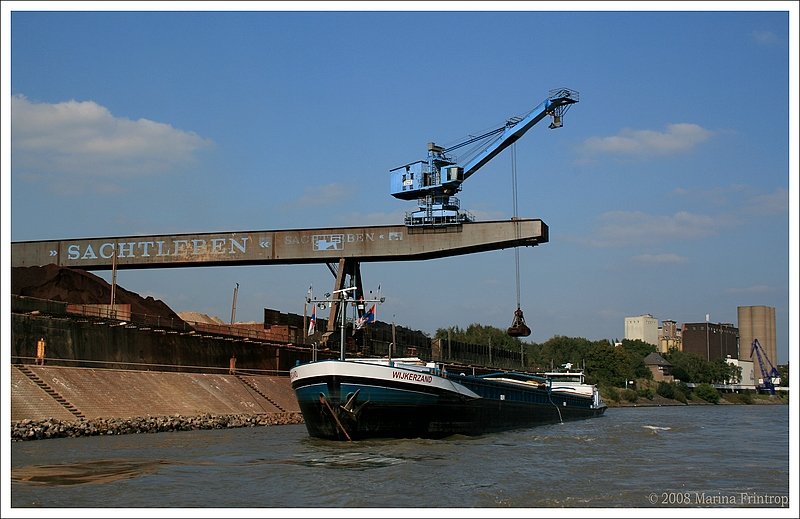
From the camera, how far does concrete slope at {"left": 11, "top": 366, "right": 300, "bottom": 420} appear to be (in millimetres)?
31609

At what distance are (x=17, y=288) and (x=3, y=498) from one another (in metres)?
43.8

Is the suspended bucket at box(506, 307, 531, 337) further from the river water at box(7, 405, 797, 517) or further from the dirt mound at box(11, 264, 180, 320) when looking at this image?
the dirt mound at box(11, 264, 180, 320)

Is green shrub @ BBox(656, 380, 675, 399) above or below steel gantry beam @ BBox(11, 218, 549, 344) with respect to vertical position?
below

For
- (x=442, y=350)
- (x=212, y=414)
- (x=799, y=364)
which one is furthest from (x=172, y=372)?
(x=442, y=350)

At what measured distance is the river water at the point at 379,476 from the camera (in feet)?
54.5

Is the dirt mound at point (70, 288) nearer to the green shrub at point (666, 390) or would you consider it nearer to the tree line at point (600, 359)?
the tree line at point (600, 359)

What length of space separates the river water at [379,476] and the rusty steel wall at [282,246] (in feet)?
66.0

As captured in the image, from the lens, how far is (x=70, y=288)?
183ft

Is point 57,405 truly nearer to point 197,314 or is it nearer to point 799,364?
point 799,364

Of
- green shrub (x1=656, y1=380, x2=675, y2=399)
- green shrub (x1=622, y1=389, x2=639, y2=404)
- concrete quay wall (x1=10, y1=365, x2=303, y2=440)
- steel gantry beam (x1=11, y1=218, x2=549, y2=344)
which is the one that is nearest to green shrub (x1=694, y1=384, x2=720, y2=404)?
green shrub (x1=656, y1=380, x2=675, y2=399)

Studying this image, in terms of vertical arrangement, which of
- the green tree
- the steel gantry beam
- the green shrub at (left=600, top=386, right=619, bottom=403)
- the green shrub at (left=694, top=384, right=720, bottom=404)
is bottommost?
the green shrub at (left=694, top=384, right=720, bottom=404)

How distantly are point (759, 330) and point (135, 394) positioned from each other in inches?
6277

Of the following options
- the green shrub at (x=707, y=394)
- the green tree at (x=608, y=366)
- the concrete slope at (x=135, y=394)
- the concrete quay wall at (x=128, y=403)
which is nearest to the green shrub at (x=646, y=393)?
the green tree at (x=608, y=366)

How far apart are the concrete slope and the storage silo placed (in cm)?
14483
